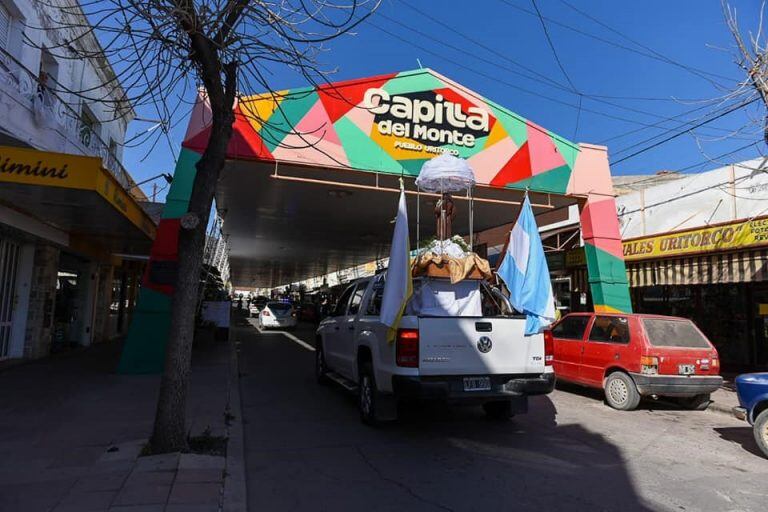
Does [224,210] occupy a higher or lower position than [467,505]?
higher

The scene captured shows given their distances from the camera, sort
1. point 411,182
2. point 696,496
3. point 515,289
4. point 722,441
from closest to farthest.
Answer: point 696,496
point 722,441
point 515,289
point 411,182

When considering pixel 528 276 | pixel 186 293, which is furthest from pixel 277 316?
pixel 186 293

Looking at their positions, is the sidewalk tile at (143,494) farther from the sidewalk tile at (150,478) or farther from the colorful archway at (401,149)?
the colorful archway at (401,149)

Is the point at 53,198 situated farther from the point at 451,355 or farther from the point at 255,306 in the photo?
the point at 255,306

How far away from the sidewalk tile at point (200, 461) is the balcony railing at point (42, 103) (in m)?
5.26

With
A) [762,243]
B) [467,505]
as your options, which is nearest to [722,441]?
[467,505]

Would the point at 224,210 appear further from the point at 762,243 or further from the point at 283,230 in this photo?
the point at 762,243

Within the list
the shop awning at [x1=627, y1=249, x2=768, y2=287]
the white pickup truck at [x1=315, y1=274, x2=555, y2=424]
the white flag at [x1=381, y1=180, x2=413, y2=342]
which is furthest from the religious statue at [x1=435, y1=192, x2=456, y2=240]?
the shop awning at [x1=627, y1=249, x2=768, y2=287]

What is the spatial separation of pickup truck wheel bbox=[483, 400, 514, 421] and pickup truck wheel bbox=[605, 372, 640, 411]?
7.80ft

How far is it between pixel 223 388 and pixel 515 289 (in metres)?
5.24

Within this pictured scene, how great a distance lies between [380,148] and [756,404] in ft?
29.9

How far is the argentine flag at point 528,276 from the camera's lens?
6.93 metres

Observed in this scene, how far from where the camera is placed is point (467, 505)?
176 inches

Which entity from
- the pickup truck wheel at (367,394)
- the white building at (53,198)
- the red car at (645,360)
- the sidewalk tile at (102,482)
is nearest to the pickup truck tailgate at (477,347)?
the pickup truck wheel at (367,394)
